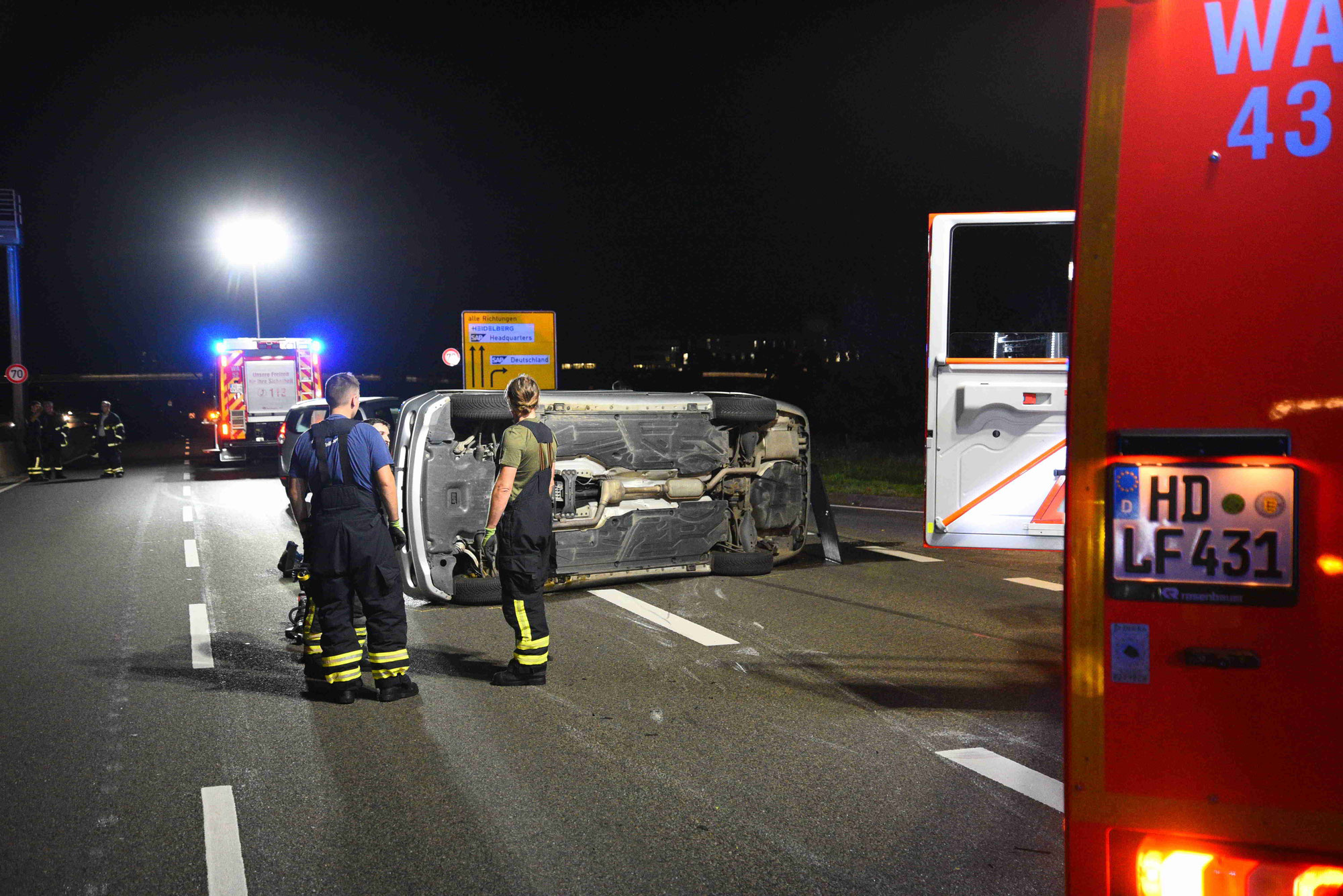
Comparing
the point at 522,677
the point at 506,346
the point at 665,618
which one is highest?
the point at 506,346

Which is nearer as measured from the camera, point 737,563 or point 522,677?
point 522,677

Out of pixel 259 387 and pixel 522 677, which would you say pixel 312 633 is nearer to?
pixel 522 677

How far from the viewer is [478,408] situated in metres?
8.16

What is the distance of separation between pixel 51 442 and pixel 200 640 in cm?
1663

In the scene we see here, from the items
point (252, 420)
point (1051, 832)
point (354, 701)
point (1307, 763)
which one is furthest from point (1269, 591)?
point (252, 420)

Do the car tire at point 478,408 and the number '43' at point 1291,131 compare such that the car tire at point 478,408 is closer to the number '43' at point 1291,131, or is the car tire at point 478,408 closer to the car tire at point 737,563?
the car tire at point 737,563

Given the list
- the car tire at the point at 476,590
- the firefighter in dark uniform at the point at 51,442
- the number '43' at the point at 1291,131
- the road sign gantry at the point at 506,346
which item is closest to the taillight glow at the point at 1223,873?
the number '43' at the point at 1291,131

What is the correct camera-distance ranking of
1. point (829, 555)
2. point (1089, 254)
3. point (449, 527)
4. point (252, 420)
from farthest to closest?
point (252, 420) → point (829, 555) → point (449, 527) → point (1089, 254)

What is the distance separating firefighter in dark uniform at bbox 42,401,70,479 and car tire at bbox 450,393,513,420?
16892 millimetres

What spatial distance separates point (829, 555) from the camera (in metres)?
10.4

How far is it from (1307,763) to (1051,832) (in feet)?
7.67

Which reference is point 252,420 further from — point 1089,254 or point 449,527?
point 1089,254

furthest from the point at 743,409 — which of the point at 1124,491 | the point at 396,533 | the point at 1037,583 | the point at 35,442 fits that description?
the point at 35,442

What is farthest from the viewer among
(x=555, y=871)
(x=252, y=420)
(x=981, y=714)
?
(x=252, y=420)
